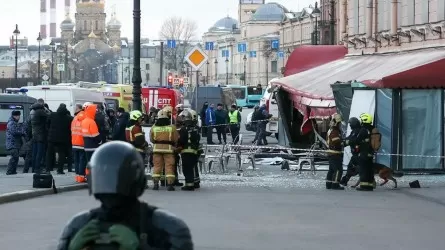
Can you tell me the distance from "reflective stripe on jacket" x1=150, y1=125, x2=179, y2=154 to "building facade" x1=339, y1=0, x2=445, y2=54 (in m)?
11.0

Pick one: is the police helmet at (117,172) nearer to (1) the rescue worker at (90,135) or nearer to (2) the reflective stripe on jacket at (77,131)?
(1) the rescue worker at (90,135)

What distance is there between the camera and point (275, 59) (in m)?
141

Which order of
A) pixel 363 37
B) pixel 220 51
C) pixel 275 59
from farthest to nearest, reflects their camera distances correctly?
pixel 220 51 < pixel 275 59 < pixel 363 37

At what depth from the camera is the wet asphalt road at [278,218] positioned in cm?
1435

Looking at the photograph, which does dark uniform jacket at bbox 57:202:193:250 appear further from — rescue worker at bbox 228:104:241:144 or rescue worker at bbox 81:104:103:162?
rescue worker at bbox 228:104:241:144

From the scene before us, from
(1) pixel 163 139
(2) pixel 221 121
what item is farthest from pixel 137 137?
(2) pixel 221 121

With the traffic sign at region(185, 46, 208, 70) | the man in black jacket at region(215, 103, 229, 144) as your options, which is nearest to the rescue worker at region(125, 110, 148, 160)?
the traffic sign at region(185, 46, 208, 70)

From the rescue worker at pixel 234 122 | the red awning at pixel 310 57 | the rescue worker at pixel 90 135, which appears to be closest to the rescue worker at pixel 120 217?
the rescue worker at pixel 90 135

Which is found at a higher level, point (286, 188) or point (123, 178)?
point (123, 178)

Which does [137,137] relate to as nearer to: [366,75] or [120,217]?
[366,75]

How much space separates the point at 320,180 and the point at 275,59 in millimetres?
114210

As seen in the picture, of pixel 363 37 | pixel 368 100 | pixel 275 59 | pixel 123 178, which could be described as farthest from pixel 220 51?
pixel 123 178

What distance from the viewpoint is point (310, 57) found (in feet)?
138

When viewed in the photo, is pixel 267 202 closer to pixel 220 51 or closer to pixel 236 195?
pixel 236 195
